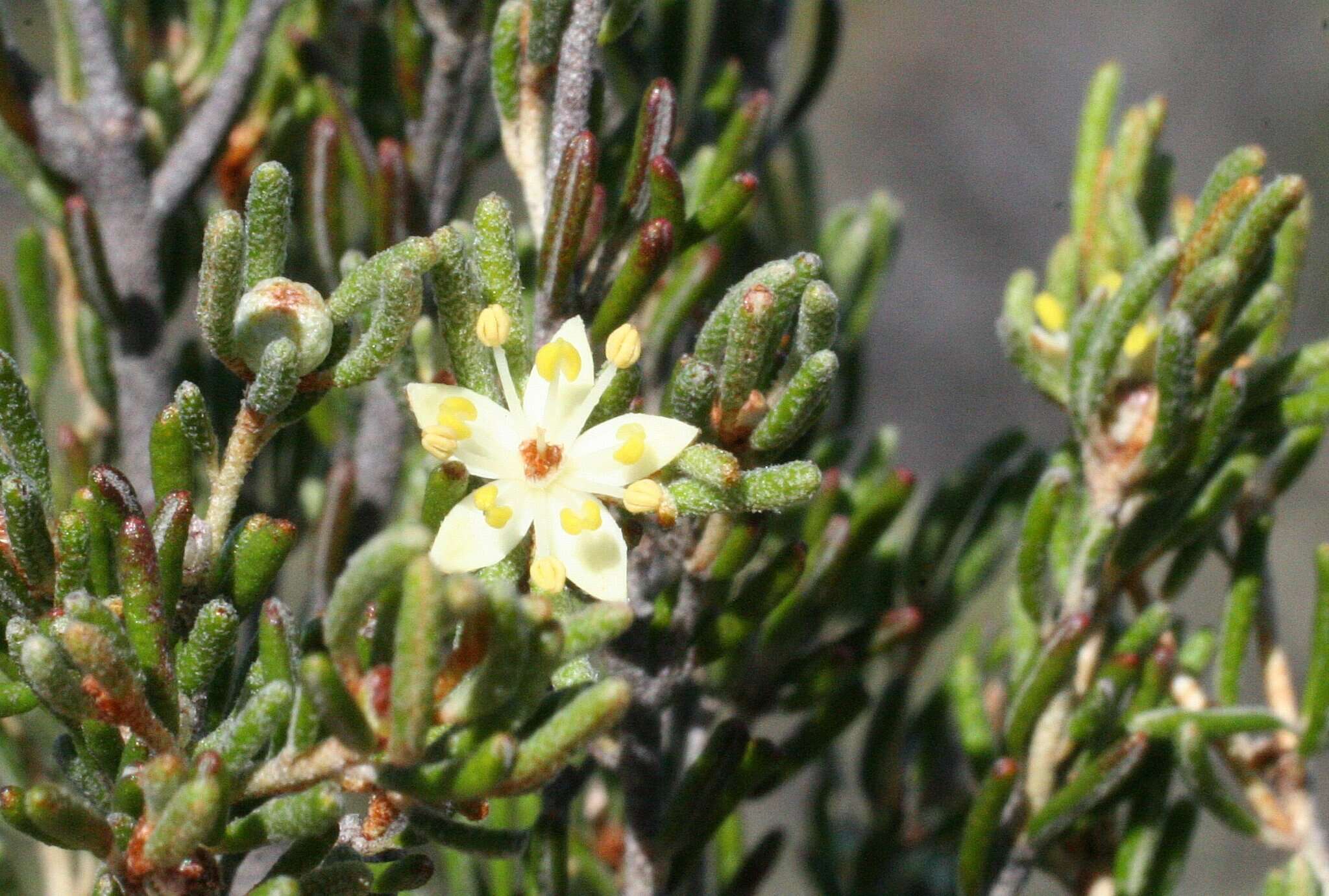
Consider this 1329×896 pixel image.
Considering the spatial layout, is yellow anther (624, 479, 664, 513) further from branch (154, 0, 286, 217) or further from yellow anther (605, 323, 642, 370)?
branch (154, 0, 286, 217)

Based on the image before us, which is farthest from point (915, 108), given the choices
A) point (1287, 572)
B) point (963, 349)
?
point (1287, 572)

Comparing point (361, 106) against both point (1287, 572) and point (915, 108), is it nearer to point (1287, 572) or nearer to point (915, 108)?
point (1287, 572)

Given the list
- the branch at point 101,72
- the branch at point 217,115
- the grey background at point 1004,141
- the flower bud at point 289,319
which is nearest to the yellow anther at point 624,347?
the flower bud at point 289,319

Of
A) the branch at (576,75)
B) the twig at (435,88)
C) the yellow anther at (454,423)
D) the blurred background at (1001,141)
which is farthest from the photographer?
the blurred background at (1001,141)

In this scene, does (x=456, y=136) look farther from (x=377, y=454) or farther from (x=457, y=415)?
(x=457, y=415)

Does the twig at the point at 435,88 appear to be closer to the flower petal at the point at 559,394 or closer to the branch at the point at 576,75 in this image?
the branch at the point at 576,75

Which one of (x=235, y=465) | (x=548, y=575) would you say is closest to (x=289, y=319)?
(x=235, y=465)

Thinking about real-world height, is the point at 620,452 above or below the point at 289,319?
below

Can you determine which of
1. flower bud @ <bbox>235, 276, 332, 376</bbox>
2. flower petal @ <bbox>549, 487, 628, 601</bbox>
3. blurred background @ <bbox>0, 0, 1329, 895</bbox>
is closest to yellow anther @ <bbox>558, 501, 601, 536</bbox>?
flower petal @ <bbox>549, 487, 628, 601</bbox>
